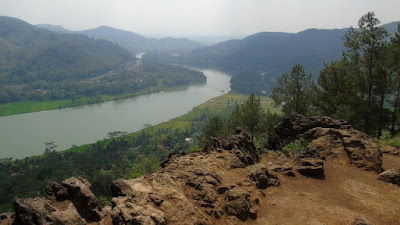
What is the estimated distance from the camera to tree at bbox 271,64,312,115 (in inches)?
1079

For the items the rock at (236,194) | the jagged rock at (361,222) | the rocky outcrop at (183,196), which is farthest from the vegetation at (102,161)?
the jagged rock at (361,222)

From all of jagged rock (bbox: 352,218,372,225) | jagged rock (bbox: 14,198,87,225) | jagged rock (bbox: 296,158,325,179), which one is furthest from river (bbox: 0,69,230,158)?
jagged rock (bbox: 352,218,372,225)

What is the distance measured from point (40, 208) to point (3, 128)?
10716 centimetres

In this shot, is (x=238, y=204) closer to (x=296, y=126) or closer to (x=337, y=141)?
(x=337, y=141)

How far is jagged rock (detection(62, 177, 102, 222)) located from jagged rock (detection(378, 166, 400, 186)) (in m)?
11.8

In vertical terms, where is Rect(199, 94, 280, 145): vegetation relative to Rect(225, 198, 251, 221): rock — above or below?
below

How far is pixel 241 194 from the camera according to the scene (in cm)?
1005

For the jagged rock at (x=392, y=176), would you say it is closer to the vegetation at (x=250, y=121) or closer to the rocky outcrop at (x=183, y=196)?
the rocky outcrop at (x=183, y=196)

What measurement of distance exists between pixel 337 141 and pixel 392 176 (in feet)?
11.3

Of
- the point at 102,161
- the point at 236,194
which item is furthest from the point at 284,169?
the point at 102,161

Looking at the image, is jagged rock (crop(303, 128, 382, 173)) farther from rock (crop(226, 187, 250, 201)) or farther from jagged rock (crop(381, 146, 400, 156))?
rock (crop(226, 187, 250, 201))

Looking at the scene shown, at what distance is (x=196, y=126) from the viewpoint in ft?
315

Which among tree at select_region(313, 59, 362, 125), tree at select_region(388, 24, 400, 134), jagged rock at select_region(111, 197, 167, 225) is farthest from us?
tree at select_region(313, 59, 362, 125)

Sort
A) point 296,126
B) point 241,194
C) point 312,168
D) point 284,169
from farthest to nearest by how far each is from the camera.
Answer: point 296,126, point 284,169, point 312,168, point 241,194
